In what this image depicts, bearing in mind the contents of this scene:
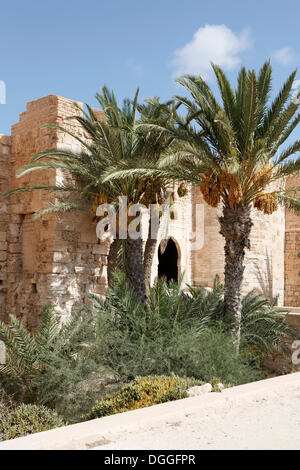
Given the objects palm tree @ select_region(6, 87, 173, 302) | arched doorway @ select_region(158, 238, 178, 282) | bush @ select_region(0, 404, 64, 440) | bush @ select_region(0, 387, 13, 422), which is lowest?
bush @ select_region(0, 387, 13, 422)

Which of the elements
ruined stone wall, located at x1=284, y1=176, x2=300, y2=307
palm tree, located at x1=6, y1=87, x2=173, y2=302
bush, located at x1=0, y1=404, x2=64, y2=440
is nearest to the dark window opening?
palm tree, located at x1=6, y1=87, x2=173, y2=302

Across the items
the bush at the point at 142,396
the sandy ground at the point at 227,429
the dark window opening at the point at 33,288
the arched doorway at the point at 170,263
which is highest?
the arched doorway at the point at 170,263

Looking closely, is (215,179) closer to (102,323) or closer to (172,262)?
(102,323)

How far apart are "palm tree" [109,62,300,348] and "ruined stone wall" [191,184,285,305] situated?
252 inches

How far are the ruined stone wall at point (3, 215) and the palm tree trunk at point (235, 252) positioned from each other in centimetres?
545

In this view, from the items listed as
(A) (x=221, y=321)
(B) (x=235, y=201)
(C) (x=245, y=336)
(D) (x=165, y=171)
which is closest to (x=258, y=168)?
(B) (x=235, y=201)

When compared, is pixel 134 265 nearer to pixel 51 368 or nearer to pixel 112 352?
pixel 112 352

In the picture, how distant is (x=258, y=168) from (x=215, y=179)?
0.90m

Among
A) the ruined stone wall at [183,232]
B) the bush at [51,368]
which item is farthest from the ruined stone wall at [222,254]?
the bush at [51,368]

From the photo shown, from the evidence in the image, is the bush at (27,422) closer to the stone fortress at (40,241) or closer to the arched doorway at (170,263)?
the stone fortress at (40,241)

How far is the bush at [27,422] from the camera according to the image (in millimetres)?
5764

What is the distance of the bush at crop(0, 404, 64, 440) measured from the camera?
18.9 feet

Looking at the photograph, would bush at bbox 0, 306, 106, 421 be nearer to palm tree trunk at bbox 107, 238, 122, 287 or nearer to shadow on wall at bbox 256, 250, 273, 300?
palm tree trunk at bbox 107, 238, 122, 287

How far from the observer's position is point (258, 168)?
A: 8914 millimetres
